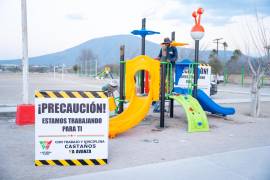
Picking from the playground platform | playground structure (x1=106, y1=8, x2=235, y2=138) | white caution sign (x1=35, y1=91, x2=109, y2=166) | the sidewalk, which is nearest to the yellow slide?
playground structure (x1=106, y1=8, x2=235, y2=138)

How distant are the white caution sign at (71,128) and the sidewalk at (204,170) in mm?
759

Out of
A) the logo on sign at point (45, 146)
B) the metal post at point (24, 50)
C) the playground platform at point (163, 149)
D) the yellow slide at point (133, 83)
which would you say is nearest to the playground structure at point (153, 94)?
the yellow slide at point (133, 83)

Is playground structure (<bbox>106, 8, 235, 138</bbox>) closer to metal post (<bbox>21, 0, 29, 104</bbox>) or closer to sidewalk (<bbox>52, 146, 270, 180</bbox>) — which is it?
sidewalk (<bbox>52, 146, 270, 180</bbox>)

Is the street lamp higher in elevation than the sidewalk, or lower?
higher

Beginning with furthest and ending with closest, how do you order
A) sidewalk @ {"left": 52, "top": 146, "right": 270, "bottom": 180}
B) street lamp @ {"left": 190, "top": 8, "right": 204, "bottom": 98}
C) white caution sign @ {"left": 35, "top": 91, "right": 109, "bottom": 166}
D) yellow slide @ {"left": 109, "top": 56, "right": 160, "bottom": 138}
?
street lamp @ {"left": 190, "top": 8, "right": 204, "bottom": 98} < yellow slide @ {"left": 109, "top": 56, "right": 160, "bottom": 138} < white caution sign @ {"left": 35, "top": 91, "right": 109, "bottom": 166} < sidewalk @ {"left": 52, "top": 146, "right": 270, "bottom": 180}

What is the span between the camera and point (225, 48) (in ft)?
A: 172

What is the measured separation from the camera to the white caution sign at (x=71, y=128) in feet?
18.1

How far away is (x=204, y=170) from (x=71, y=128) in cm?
246

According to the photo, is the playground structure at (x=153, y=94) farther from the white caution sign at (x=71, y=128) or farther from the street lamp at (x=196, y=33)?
the white caution sign at (x=71, y=128)

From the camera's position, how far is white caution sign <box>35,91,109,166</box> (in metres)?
5.50

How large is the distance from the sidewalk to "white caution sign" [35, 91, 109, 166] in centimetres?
76

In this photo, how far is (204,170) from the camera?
17.1ft

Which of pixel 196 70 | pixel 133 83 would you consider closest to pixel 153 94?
pixel 133 83

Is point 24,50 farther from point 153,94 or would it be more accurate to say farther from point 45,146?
point 45,146
